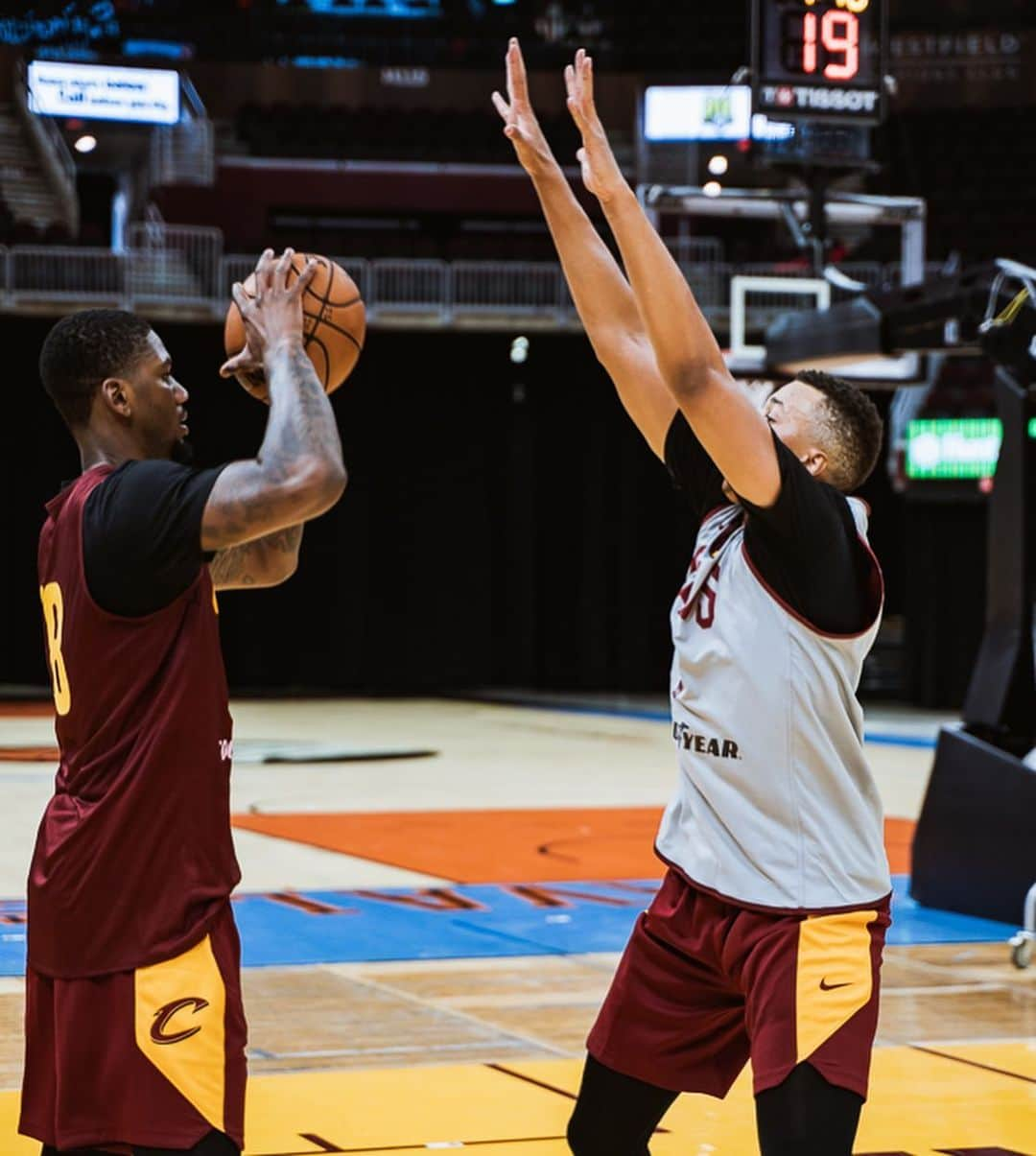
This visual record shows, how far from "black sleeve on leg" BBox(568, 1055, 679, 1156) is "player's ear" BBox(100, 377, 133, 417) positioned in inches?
56.5

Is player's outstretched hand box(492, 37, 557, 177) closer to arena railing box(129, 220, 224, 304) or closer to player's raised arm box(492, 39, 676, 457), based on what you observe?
player's raised arm box(492, 39, 676, 457)

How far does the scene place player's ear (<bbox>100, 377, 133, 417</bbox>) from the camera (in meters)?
3.15

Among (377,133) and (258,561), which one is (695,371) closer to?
(258,561)

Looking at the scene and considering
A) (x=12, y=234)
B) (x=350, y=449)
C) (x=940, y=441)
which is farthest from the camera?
(x=350, y=449)

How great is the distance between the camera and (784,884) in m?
3.32

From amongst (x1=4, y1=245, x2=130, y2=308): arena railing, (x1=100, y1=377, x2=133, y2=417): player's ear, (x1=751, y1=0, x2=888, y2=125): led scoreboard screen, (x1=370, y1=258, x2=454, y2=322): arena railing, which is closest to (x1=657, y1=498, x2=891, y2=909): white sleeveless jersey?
(x1=100, y1=377, x2=133, y2=417): player's ear

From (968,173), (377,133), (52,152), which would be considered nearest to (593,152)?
(52,152)

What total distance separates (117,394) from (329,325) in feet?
1.86

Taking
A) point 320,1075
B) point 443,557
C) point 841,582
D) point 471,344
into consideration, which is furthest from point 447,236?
point 841,582

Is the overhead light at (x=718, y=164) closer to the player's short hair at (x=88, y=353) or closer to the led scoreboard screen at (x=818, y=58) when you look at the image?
the led scoreboard screen at (x=818, y=58)

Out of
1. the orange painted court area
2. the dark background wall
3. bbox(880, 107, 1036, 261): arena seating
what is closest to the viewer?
the orange painted court area

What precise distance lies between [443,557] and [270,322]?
24220 mm

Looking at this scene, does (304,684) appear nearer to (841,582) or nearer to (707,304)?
(707,304)

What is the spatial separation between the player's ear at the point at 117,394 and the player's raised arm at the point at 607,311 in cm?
98
